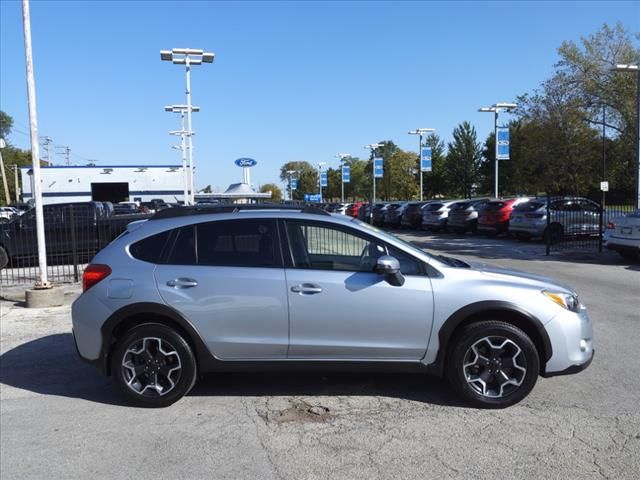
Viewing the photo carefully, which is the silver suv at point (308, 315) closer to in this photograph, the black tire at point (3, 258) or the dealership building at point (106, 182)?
the black tire at point (3, 258)

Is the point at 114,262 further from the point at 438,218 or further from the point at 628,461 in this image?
the point at 438,218

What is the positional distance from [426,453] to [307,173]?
119 m

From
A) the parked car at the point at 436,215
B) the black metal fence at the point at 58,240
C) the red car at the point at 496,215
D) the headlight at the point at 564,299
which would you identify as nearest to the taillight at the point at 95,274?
the headlight at the point at 564,299

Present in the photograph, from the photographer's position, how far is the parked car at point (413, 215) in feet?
101

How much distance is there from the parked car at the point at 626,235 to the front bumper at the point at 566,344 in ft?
34.2

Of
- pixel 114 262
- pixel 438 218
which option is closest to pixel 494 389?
pixel 114 262

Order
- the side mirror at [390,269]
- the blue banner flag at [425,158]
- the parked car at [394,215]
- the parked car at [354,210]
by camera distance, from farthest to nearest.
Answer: the blue banner flag at [425,158]
the parked car at [354,210]
the parked car at [394,215]
the side mirror at [390,269]

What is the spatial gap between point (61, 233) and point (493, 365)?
11.9m

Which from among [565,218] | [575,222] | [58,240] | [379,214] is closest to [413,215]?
[379,214]

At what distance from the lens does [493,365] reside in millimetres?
4562

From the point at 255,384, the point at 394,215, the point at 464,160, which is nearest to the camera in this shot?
the point at 255,384

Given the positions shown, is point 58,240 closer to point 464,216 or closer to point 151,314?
point 151,314

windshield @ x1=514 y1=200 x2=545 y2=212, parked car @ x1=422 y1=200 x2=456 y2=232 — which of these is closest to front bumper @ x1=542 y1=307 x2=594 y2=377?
windshield @ x1=514 y1=200 x2=545 y2=212

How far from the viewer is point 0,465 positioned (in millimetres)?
3826
